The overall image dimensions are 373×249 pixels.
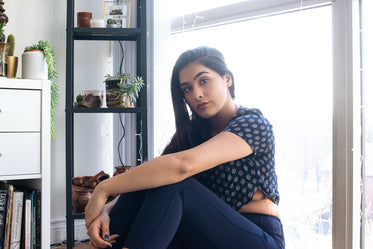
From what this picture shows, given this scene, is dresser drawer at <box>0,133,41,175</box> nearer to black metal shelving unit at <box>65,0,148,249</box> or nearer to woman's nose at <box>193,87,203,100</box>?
black metal shelving unit at <box>65,0,148,249</box>

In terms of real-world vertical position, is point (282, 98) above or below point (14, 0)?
below

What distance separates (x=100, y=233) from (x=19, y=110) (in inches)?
32.7

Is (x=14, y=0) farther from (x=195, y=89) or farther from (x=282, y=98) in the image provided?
(x=282, y=98)

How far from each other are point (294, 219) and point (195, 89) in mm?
770

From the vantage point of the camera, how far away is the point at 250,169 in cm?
124

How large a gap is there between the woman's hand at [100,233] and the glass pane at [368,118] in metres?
0.96

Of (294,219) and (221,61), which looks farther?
(294,219)

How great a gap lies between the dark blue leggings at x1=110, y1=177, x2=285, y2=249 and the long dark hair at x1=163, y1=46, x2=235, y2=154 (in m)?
0.32

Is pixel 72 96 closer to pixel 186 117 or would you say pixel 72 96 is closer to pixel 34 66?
pixel 34 66

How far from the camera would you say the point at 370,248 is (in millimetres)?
1504

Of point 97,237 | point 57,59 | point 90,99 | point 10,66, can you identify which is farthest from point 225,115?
point 57,59

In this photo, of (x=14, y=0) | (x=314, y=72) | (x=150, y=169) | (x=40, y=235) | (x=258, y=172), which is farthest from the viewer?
(x=14, y=0)

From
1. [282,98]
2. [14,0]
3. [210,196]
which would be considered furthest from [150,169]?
[14,0]

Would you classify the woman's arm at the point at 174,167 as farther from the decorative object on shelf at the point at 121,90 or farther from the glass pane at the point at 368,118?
the decorative object on shelf at the point at 121,90
